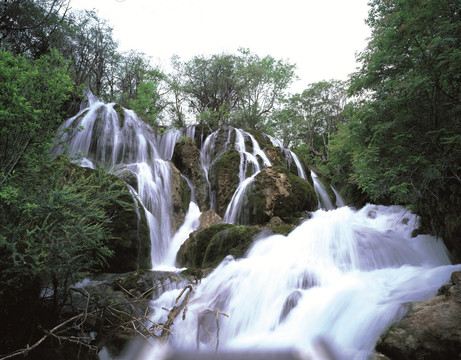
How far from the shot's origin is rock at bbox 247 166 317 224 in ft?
32.5

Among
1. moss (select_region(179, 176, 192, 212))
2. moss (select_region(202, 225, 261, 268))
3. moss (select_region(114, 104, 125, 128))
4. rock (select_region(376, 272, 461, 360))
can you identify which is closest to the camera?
rock (select_region(376, 272, 461, 360))

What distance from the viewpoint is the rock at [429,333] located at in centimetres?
250

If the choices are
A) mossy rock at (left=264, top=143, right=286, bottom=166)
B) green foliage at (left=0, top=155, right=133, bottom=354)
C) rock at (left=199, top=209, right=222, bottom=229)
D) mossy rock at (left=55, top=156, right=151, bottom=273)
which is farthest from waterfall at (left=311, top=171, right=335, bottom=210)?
green foliage at (left=0, top=155, right=133, bottom=354)

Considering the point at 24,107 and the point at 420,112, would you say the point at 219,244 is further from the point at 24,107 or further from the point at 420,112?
the point at 420,112

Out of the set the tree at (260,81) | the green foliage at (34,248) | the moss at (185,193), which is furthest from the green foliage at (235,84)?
the green foliage at (34,248)

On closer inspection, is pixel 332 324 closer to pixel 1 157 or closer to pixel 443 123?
pixel 443 123

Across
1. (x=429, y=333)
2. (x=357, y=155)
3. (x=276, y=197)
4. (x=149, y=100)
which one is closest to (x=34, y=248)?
(x=429, y=333)

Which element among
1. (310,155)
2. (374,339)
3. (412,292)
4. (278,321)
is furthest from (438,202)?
(310,155)

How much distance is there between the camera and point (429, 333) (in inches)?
103

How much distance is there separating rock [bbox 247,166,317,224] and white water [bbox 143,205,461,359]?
3.02 metres

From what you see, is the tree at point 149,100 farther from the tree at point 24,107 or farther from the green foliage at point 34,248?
the green foliage at point 34,248

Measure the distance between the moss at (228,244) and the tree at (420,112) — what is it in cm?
306

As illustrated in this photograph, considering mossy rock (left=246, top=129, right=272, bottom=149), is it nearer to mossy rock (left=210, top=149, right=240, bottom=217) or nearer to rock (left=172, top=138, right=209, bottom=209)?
mossy rock (left=210, top=149, right=240, bottom=217)

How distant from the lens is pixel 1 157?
135 inches
